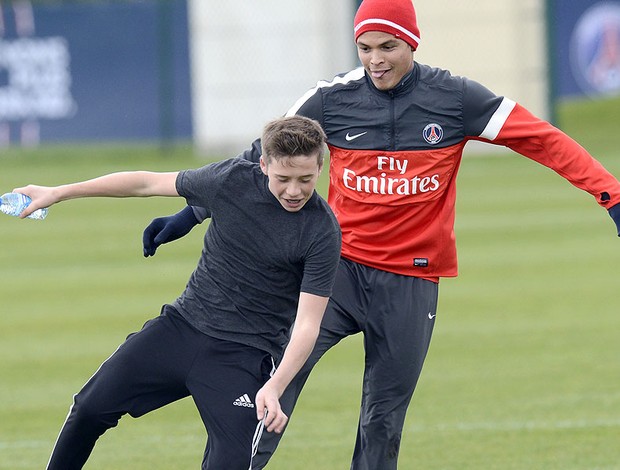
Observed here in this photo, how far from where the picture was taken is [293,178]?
6129 millimetres

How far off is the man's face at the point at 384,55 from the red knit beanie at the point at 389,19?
27 millimetres

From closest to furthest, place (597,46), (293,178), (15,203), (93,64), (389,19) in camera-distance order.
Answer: (293,178) < (15,203) < (389,19) < (597,46) < (93,64)

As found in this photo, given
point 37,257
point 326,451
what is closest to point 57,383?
point 326,451

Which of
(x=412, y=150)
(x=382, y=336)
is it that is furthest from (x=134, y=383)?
(x=412, y=150)

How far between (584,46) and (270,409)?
75.1 feet

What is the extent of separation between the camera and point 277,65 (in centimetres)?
2880

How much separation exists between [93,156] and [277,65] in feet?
13.5

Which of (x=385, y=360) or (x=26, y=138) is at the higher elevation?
(x=385, y=360)

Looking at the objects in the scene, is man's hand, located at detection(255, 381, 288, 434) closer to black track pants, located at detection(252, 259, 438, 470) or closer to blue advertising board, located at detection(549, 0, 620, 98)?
black track pants, located at detection(252, 259, 438, 470)

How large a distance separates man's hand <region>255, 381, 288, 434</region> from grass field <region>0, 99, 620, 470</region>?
2.55 metres

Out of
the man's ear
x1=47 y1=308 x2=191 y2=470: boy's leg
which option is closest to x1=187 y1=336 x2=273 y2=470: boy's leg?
x1=47 y1=308 x2=191 y2=470: boy's leg

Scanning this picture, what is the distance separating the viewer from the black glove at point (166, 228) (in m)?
7.06

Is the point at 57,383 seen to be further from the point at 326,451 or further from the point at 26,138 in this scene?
the point at 26,138

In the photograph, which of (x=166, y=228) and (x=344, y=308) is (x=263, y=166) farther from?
(x=344, y=308)
